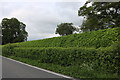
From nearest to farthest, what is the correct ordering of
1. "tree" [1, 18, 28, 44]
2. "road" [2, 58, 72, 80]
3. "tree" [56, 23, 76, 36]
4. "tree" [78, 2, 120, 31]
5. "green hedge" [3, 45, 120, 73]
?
"green hedge" [3, 45, 120, 73] → "road" [2, 58, 72, 80] → "tree" [78, 2, 120, 31] → "tree" [1, 18, 28, 44] → "tree" [56, 23, 76, 36]

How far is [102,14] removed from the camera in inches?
763

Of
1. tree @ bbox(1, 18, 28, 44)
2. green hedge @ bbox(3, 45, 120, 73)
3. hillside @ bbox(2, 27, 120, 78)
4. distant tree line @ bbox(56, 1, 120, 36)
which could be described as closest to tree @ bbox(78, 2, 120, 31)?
distant tree line @ bbox(56, 1, 120, 36)

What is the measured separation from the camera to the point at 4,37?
5591cm

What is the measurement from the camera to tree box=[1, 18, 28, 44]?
56.2m

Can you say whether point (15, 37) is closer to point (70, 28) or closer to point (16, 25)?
point (16, 25)

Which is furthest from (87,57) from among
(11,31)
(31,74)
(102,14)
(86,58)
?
(11,31)

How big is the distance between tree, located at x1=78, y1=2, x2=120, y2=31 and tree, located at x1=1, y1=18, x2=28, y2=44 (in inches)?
1762

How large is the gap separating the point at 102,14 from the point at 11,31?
1943 inches

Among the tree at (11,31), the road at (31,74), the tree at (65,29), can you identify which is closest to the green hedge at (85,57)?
the road at (31,74)

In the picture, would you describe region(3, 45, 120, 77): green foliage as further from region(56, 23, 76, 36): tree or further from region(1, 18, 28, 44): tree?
region(56, 23, 76, 36): tree

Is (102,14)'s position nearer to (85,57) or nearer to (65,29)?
(85,57)

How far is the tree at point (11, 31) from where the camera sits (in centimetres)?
5616

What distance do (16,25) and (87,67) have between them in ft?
195

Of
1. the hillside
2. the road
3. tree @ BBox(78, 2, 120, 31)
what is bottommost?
the road
